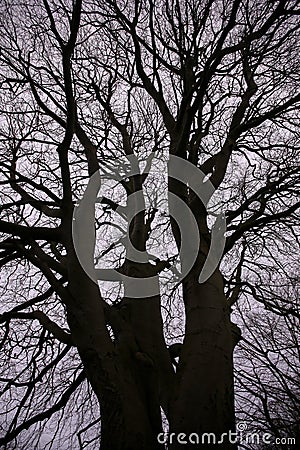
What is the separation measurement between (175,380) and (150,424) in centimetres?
40

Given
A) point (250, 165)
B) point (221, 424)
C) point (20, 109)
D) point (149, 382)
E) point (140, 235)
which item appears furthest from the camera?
point (250, 165)

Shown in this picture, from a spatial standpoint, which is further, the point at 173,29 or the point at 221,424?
the point at 173,29

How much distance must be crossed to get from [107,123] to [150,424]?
12.4 ft

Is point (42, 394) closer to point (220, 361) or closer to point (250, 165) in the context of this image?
point (220, 361)

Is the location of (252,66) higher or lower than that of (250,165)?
higher

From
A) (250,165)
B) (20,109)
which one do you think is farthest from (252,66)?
(20,109)

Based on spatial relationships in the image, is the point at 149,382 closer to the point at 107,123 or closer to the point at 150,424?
the point at 150,424

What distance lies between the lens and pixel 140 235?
4430mm

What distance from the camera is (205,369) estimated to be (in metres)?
2.87

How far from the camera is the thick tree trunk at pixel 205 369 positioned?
2613 millimetres

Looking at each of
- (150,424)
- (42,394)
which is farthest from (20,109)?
(150,424)

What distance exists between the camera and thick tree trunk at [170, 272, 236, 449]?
8.57 ft

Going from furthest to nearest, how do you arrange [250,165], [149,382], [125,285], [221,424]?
1. [250,165]
2. [125,285]
3. [149,382]
4. [221,424]

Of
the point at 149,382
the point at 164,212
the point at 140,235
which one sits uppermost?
the point at 164,212
